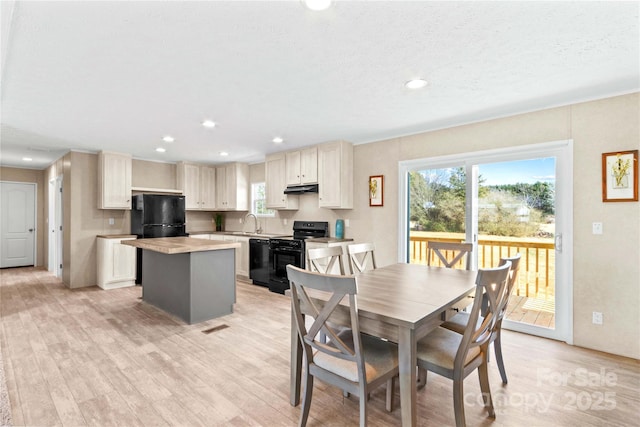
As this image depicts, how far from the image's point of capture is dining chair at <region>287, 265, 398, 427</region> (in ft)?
5.11

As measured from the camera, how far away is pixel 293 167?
532 cm

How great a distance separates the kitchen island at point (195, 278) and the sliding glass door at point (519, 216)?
2.70 metres

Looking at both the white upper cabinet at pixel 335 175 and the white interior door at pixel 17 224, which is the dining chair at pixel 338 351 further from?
the white interior door at pixel 17 224

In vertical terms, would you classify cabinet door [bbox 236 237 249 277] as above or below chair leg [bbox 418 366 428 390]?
above

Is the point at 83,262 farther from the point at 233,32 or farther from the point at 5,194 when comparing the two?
the point at 233,32

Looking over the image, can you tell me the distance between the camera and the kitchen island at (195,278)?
363cm

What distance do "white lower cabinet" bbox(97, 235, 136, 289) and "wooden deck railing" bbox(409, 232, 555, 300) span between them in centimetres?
539

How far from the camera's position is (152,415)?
2.00 m

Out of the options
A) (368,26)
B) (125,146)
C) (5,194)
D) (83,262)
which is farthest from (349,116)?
(5,194)

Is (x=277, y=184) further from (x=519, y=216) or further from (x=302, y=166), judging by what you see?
(x=519, y=216)

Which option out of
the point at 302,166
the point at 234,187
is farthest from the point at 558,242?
the point at 234,187

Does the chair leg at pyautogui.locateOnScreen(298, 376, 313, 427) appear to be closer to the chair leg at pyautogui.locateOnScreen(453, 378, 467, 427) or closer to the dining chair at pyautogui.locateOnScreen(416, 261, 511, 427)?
the dining chair at pyautogui.locateOnScreen(416, 261, 511, 427)

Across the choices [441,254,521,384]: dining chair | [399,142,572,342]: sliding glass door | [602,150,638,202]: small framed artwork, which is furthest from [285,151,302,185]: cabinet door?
[602,150,638,202]: small framed artwork

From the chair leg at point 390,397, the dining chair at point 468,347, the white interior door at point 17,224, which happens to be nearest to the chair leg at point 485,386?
the dining chair at point 468,347
